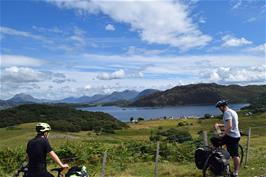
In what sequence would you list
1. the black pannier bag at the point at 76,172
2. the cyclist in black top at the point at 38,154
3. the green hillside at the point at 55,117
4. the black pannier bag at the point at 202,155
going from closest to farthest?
the cyclist in black top at the point at 38,154, the black pannier bag at the point at 76,172, the black pannier bag at the point at 202,155, the green hillside at the point at 55,117

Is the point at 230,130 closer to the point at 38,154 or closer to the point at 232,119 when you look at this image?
the point at 232,119

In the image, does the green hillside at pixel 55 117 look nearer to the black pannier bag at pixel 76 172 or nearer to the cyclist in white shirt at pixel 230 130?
the cyclist in white shirt at pixel 230 130

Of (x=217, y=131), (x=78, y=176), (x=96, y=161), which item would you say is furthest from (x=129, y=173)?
(x=78, y=176)

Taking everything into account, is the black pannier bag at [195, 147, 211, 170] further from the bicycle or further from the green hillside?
the green hillside

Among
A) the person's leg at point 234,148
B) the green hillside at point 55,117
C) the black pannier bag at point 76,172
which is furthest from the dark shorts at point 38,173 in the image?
the green hillside at point 55,117

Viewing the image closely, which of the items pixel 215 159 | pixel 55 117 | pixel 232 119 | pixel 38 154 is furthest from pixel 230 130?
pixel 55 117

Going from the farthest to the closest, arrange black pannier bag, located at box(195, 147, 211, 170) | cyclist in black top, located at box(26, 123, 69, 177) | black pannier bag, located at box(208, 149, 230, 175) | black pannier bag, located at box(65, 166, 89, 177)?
black pannier bag, located at box(195, 147, 211, 170), black pannier bag, located at box(208, 149, 230, 175), black pannier bag, located at box(65, 166, 89, 177), cyclist in black top, located at box(26, 123, 69, 177)

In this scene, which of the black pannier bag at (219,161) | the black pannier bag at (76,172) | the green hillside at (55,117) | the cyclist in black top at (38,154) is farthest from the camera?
the green hillside at (55,117)

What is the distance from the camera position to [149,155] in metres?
24.6

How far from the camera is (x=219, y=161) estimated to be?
40.0ft

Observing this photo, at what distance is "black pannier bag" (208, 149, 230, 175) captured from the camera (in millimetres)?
12219

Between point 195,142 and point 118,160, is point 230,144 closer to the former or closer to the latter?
point 118,160

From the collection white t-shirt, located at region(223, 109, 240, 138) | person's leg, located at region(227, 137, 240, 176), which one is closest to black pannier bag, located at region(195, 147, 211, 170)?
person's leg, located at region(227, 137, 240, 176)

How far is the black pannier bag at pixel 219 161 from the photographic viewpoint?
12219mm
